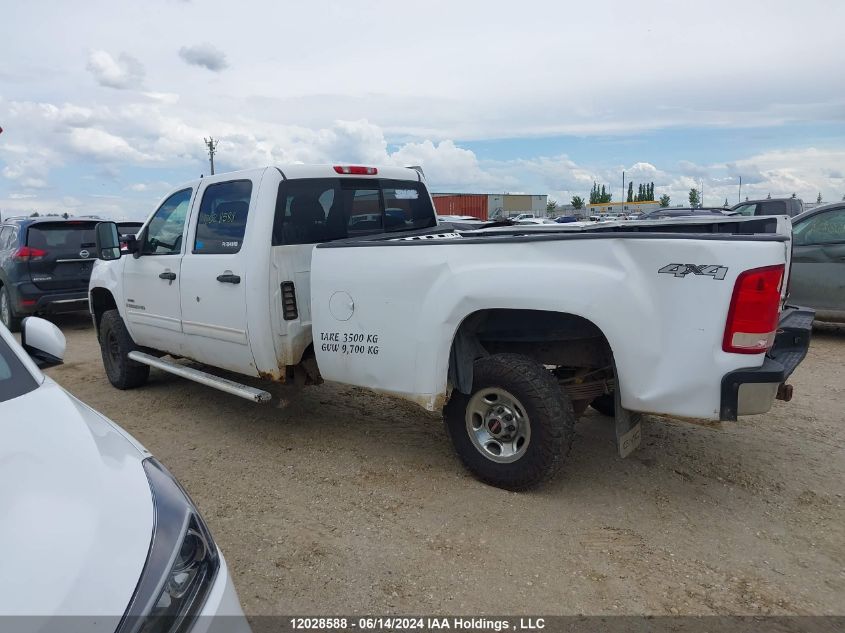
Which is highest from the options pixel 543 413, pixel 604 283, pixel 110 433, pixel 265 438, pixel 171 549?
pixel 604 283

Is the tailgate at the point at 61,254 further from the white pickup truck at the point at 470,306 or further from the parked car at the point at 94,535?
the parked car at the point at 94,535

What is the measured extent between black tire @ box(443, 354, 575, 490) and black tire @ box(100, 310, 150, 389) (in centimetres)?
394

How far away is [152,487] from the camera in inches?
80.8

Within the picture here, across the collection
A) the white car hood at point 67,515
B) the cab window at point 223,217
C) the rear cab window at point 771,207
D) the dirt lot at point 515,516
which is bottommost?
the dirt lot at point 515,516

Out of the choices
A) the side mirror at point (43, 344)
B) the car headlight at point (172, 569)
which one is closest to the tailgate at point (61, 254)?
the side mirror at point (43, 344)

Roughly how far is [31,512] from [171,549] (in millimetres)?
378

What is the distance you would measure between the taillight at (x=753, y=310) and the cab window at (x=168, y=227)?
4266 mm

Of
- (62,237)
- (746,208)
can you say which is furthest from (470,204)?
(62,237)

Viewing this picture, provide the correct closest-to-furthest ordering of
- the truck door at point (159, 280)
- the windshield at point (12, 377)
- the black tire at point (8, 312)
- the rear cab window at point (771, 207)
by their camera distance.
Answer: the windshield at point (12, 377) < the truck door at point (159, 280) < the black tire at point (8, 312) < the rear cab window at point (771, 207)

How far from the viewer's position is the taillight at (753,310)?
299cm

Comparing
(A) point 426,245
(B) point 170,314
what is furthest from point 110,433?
(B) point 170,314

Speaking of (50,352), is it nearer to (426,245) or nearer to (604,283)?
(426,245)

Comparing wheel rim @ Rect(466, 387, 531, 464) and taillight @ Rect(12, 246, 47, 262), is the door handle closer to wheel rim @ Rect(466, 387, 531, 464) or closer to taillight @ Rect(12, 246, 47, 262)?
wheel rim @ Rect(466, 387, 531, 464)

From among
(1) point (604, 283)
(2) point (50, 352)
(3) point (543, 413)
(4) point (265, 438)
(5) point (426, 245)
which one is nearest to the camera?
(2) point (50, 352)
